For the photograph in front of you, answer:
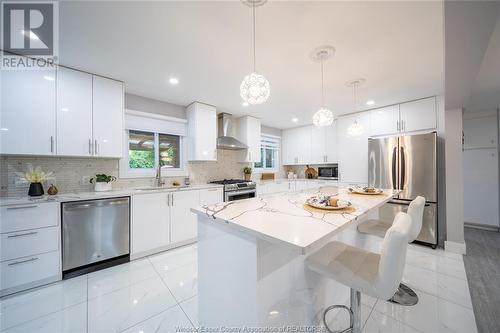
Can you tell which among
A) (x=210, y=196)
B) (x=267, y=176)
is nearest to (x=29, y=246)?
(x=210, y=196)

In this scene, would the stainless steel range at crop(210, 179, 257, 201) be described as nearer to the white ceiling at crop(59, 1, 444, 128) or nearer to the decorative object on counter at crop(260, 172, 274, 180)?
the decorative object on counter at crop(260, 172, 274, 180)

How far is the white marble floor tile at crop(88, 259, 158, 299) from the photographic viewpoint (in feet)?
6.33

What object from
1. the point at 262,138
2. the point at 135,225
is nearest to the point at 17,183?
the point at 135,225

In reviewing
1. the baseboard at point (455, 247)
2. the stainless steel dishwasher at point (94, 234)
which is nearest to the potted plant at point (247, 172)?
the stainless steel dishwasher at point (94, 234)

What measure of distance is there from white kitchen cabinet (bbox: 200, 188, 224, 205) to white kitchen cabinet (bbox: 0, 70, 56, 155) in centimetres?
189

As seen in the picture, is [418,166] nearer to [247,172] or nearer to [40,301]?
[247,172]

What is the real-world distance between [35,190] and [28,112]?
2.78 ft

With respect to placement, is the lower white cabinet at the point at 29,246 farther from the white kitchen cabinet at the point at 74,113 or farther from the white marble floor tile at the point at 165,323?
the white marble floor tile at the point at 165,323

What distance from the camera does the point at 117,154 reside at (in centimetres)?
257

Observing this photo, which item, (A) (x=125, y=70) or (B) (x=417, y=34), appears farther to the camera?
(A) (x=125, y=70)

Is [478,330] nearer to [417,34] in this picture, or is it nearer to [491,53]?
[417,34]

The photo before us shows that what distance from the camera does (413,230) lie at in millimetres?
1532

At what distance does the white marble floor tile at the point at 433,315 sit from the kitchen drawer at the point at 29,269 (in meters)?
3.19

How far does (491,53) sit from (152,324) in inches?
160
